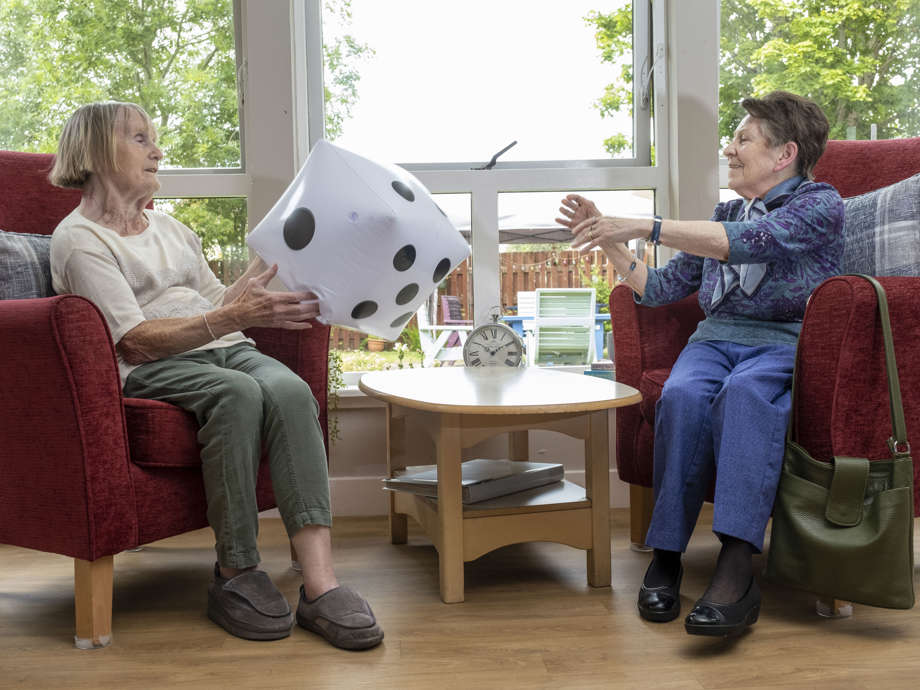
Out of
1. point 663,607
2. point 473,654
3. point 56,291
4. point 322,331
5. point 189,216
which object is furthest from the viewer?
point 189,216

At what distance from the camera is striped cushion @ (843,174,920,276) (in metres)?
1.90

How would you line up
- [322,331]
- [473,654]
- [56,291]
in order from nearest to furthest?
[473,654] < [56,291] < [322,331]

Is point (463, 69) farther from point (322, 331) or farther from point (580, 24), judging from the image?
point (322, 331)

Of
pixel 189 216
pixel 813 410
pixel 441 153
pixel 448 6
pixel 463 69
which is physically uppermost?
pixel 448 6

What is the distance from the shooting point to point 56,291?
1880 mm

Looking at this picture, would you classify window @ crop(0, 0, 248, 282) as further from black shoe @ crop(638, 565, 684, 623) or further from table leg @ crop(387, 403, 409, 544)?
black shoe @ crop(638, 565, 684, 623)

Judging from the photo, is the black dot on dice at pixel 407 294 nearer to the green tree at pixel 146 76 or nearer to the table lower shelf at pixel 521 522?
the table lower shelf at pixel 521 522

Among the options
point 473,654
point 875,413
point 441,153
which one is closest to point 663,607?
point 473,654

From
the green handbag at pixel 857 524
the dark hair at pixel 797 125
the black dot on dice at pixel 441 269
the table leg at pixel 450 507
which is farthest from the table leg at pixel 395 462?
the dark hair at pixel 797 125

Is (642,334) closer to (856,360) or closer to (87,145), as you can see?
(856,360)

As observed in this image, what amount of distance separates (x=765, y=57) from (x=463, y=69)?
1037 millimetres

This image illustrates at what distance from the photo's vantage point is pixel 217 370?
1717mm

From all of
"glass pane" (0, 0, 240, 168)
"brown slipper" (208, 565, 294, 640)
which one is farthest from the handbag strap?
"glass pane" (0, 0, 240, 168)

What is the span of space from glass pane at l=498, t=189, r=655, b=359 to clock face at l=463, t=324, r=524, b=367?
21 centimetres
